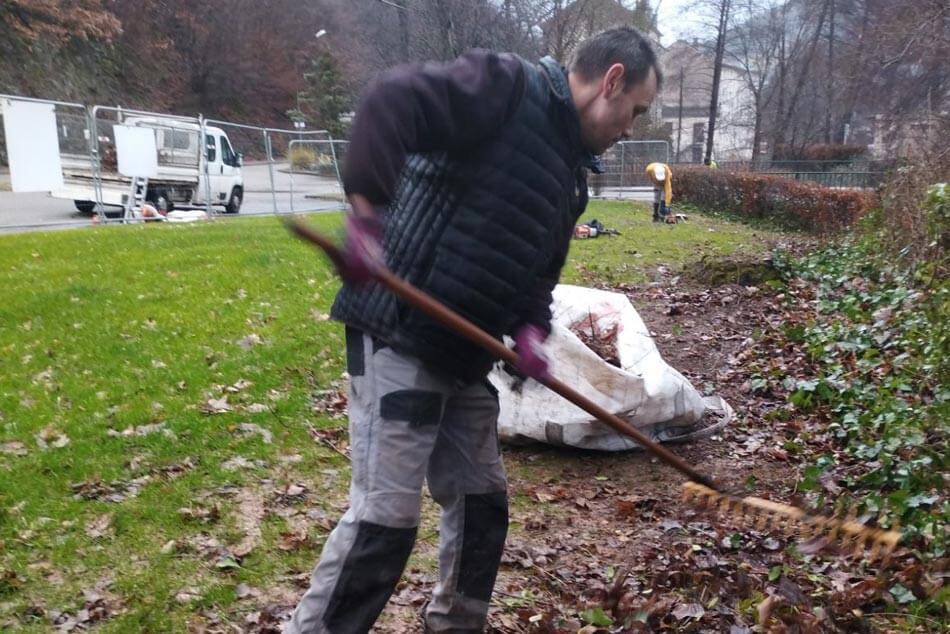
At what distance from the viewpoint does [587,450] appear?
189 inches

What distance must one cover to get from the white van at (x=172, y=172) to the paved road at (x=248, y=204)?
557mm

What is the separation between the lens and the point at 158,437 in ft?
14.9

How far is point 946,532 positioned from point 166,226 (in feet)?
35.8

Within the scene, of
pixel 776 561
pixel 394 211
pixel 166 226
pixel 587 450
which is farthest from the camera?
pixel 166 226

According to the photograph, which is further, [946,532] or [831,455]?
[831,455]

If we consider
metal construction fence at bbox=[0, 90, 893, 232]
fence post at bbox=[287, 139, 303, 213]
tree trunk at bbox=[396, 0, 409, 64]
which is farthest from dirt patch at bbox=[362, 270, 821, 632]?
tree trunk at bbox=[396, 0, 409, 64]

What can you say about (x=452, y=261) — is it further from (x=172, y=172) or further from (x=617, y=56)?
(x=172, y=172)

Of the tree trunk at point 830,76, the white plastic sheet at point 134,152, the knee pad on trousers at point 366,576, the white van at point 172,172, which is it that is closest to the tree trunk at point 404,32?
the white van at point 172,172

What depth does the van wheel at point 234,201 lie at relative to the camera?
19031mm

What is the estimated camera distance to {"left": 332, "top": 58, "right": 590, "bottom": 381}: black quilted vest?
224 centimetres

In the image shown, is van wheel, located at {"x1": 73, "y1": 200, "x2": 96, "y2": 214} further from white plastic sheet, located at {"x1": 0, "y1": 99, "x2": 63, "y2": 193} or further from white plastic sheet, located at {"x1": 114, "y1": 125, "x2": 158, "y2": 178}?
white plastic sheet, located at {"x1": 0, "y1": 99, "x2": 63, "y2": 193}

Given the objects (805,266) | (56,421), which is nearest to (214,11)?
(805,266)

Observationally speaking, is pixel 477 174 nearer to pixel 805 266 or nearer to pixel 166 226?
pixel 805 266

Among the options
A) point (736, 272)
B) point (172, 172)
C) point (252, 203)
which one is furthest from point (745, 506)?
point (252, 203)
